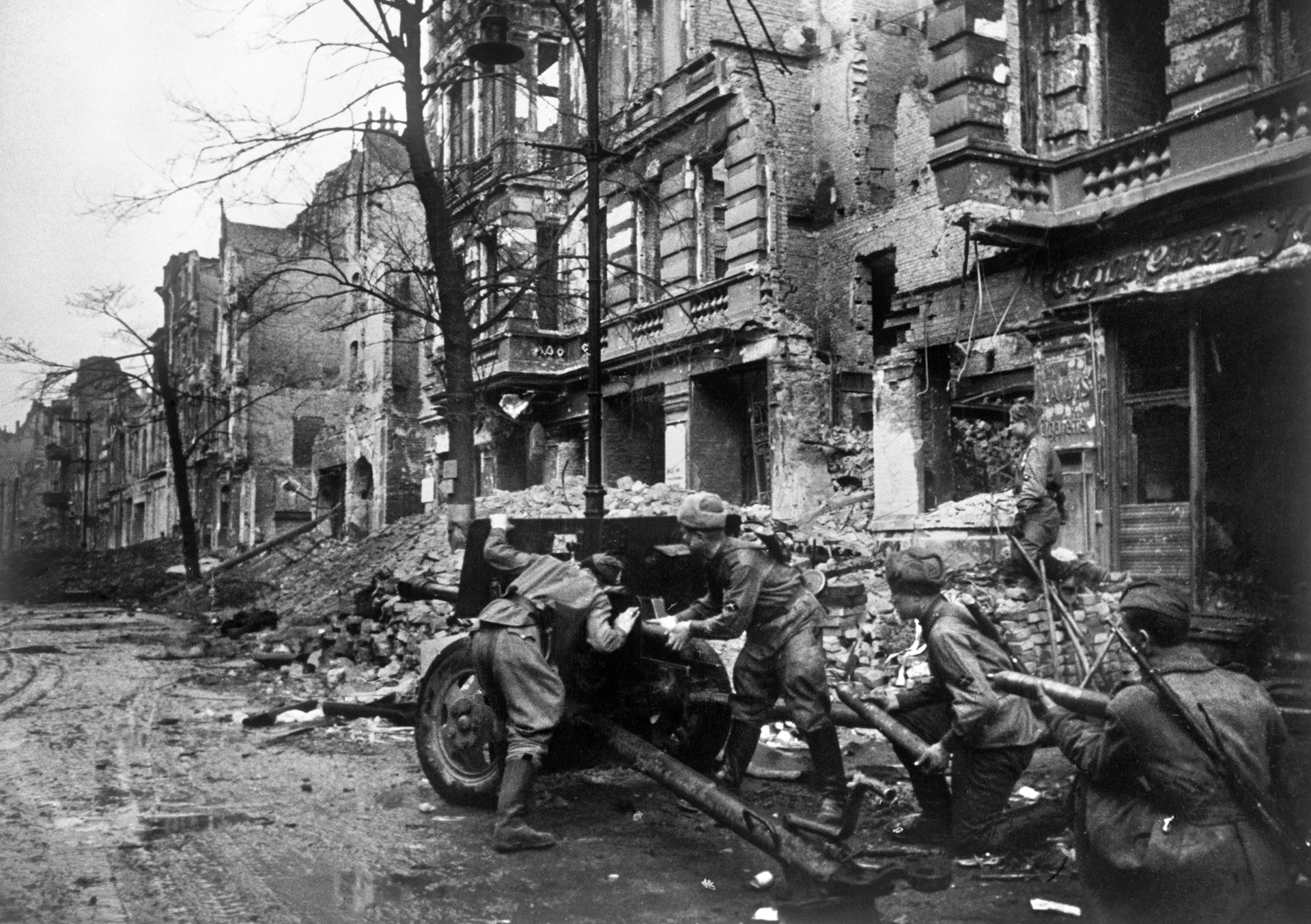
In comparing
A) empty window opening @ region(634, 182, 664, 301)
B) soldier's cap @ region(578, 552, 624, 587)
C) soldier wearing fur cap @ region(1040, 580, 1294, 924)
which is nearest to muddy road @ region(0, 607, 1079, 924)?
soldier wearing fur cap @ region(1040, 580, 1294, 924)

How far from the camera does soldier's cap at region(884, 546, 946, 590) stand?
209 inches

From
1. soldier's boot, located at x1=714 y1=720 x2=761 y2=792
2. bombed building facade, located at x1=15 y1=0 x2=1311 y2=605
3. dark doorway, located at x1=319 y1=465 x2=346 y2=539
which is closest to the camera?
soldier's boot, located at x1=714 y1=720 x2=761 y2=792

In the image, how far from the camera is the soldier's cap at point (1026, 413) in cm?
1124

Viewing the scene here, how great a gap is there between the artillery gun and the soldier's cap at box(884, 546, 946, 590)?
0.98m

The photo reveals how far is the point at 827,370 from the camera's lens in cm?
1848

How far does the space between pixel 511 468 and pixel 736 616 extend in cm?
1991

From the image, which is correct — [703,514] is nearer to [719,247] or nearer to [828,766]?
[828,766]

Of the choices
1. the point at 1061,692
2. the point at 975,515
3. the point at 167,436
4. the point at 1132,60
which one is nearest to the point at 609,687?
the point at 1061,692

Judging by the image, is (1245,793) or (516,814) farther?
(516,814)

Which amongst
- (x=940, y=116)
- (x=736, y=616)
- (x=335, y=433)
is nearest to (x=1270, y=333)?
(x=940, y=116)

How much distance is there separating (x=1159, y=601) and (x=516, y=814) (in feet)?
10.7

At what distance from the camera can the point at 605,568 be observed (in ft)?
20.1

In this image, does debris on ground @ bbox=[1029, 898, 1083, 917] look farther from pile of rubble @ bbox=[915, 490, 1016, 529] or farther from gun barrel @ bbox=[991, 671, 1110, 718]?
pile of rubble @ bbox=[915, 490, 1016, 529]

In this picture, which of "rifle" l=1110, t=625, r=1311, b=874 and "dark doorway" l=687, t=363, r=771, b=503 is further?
"dark doorway" l=687, t=363, r=771, b=503
